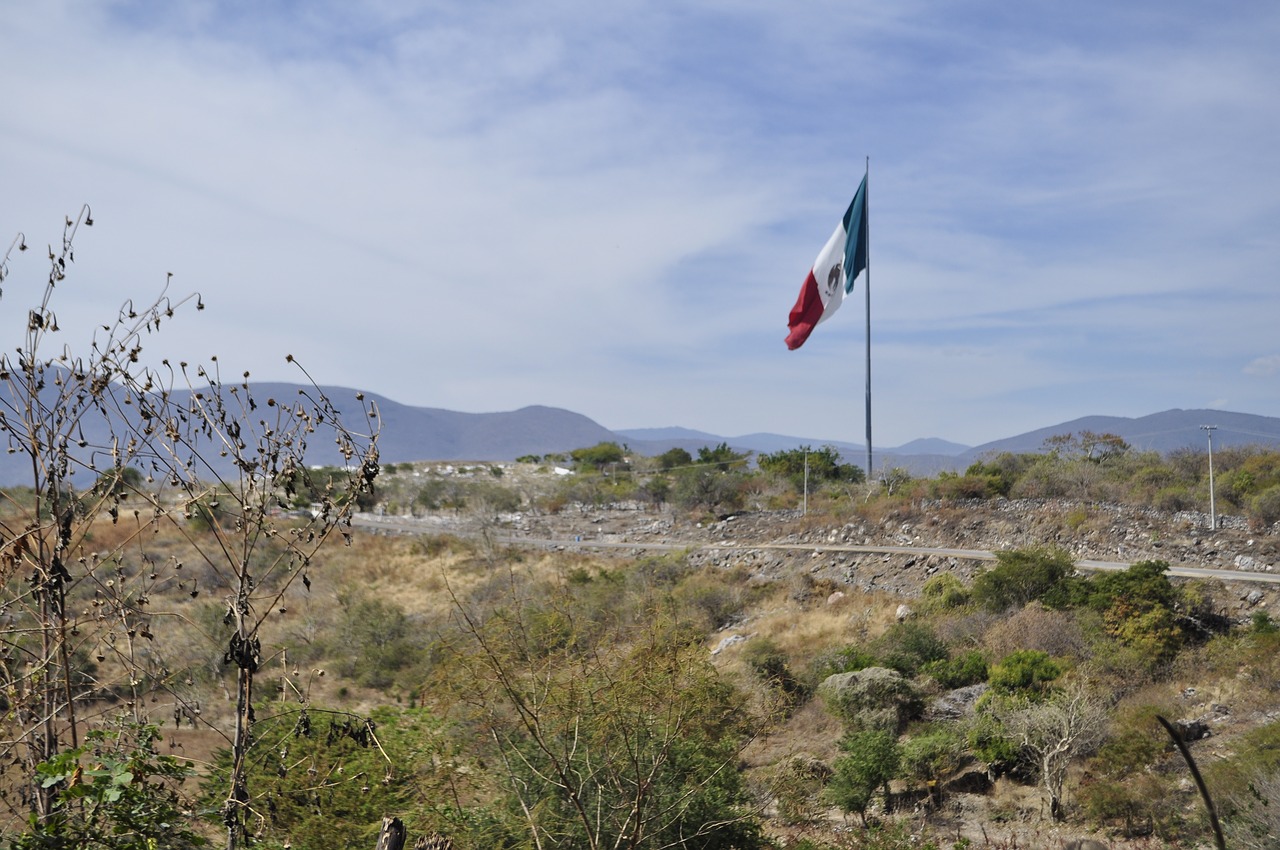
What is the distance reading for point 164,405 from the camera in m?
3.35

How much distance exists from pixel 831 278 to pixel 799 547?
28.3ft

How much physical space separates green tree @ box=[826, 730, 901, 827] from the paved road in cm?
919

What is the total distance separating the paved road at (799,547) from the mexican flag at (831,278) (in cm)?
651

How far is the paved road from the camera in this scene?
1911 centimetres

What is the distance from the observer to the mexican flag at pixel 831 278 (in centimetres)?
2888

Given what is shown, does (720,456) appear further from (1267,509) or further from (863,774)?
(863,774)

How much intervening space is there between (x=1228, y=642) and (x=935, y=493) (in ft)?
49.8

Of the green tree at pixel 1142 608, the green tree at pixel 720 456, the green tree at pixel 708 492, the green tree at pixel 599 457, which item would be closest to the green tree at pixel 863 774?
the green tree at pixel 1142 608

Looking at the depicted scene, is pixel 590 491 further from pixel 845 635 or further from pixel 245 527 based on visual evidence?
pixel 245 527

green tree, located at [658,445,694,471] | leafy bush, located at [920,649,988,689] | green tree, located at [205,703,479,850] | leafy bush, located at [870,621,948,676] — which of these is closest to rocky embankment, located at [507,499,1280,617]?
leafy bush, located at [870,621,948,676]

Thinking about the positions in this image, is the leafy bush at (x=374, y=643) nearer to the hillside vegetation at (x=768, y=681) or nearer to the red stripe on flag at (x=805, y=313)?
the hillside vegetation at (x=768, y=681)

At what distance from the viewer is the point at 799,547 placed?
28.0 m

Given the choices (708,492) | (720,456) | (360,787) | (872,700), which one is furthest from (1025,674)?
(720,456)

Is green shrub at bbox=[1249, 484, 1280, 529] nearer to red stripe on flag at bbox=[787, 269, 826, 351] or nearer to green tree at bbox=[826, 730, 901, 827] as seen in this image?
red stripe on flag at bbox=[787, 269, 826, 351]
